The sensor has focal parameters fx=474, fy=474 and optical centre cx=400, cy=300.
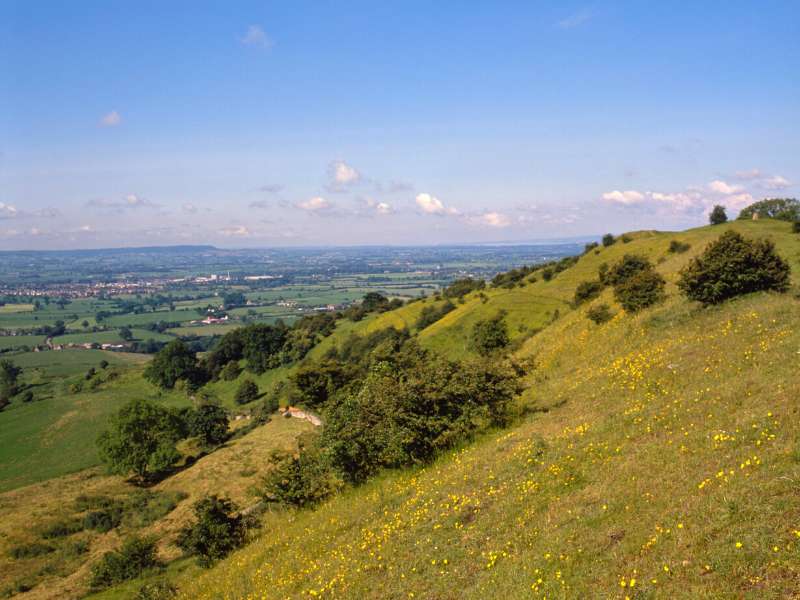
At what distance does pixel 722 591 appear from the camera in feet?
24.0

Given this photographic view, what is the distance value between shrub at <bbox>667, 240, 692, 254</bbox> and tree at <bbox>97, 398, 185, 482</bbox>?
64161 mm

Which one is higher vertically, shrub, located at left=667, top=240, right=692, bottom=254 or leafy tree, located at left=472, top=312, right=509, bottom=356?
shrub, located at left=667, top=240, right=692, bottom=254

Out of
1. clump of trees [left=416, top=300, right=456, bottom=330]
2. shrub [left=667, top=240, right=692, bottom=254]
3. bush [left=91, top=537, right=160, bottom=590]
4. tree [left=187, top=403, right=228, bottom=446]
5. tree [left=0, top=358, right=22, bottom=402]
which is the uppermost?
shrub [left=667, top=240, right=692, bottom=254]

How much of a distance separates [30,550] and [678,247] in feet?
232

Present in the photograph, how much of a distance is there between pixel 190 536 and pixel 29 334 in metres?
207

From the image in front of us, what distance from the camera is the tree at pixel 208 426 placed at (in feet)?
203

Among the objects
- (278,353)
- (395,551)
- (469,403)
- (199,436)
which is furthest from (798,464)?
(278,353)

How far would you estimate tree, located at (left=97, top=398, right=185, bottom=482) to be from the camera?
5038cm

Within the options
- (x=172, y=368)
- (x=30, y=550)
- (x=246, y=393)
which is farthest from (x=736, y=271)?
(x=172, y=368)

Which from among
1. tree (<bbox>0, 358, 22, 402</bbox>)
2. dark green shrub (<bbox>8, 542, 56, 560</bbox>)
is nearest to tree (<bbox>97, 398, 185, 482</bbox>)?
dark green shrub (<bbox>8, 542, 56, 560</bbox>)

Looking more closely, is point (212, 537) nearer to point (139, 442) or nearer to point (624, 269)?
point (139, 442)

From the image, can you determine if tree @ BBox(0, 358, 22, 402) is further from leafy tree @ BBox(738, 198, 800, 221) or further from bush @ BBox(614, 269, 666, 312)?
leafy tree @ BBox(738, 198, 800, 221)

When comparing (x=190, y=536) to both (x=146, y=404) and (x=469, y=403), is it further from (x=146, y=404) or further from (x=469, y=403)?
(x=146, y=404)

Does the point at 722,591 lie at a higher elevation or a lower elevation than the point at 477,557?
higher
